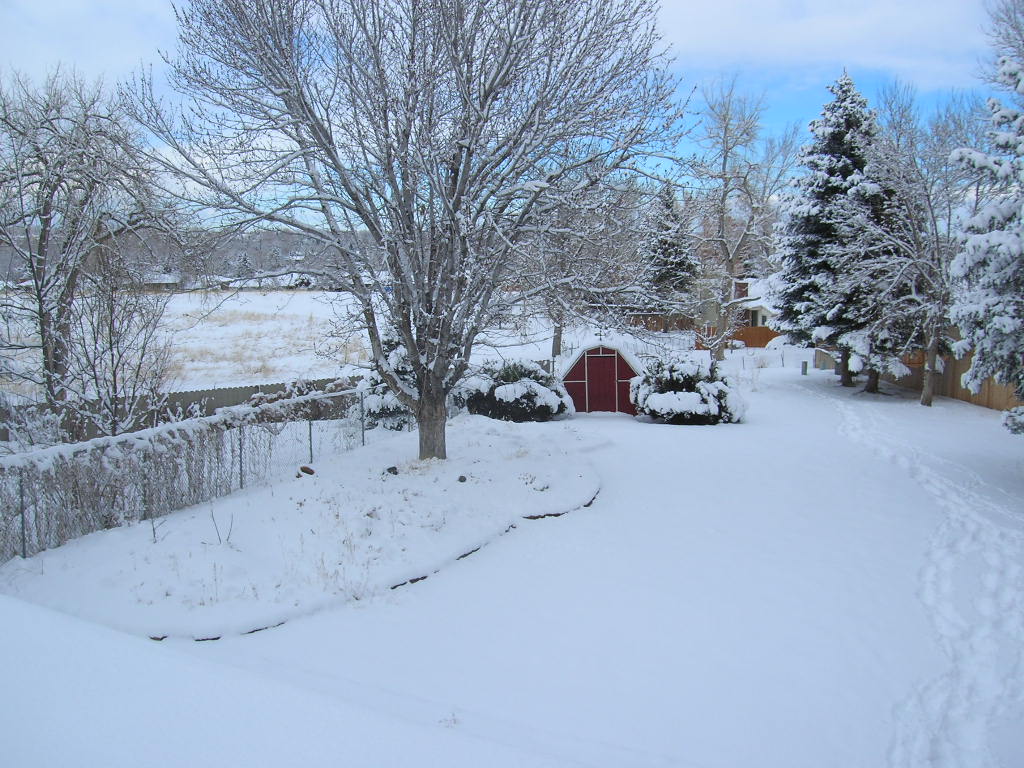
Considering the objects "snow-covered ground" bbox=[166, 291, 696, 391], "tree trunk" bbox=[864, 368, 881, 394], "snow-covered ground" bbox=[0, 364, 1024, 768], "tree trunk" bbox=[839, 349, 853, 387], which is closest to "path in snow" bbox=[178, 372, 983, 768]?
"snow-covered ground" bbox=[0, 364, 1024, 768]

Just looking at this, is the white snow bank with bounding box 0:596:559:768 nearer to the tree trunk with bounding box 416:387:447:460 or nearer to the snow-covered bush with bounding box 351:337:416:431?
the tree trunk with bounding box 416:387:447:460

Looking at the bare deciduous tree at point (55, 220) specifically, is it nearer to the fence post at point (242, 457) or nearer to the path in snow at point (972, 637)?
the fence post at point (242, 457)

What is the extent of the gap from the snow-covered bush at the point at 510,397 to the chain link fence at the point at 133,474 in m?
6.00

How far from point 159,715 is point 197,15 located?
8.42 meters

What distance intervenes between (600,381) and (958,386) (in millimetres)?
10866

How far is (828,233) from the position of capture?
21719mm

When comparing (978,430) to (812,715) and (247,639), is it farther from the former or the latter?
(247,639)

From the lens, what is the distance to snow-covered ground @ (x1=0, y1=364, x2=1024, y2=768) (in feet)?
9.06

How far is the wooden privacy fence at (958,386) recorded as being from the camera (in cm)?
1703

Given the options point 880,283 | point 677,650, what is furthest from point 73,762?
point 880,283

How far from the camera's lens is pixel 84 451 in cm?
678

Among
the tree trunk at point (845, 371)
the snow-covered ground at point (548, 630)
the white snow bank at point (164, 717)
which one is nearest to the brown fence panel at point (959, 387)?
the tree trunk at point (845, 371)

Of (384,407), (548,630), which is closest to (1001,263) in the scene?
(548,630)

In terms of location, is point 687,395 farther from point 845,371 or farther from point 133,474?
point 133,474
